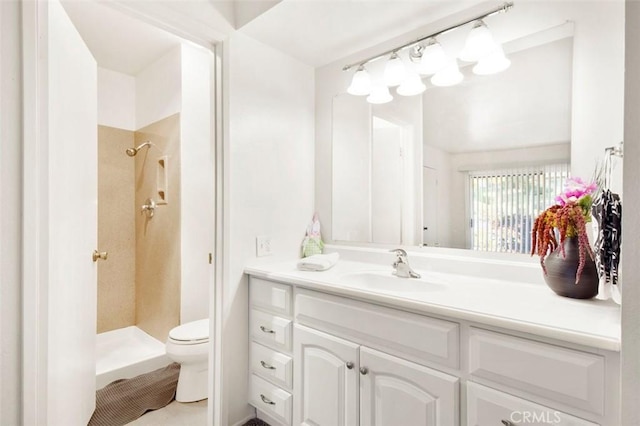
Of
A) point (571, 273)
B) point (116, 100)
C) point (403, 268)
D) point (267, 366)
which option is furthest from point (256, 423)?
point (116, 100)

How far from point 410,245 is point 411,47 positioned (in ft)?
3.42

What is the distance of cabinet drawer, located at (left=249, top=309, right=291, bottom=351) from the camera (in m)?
1.55

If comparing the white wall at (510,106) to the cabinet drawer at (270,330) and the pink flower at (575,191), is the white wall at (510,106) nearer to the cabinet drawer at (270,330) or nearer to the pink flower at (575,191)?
the pink flower at (575,191)

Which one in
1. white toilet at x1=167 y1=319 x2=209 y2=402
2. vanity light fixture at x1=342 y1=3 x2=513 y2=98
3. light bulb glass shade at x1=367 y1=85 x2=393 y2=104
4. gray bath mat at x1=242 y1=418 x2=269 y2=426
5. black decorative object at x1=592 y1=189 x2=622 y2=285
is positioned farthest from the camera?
white toilet at x1=167 y1=319 x2=209 y2=402

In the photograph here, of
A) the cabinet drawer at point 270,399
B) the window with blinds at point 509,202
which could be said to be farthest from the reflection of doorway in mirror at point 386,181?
the cabinet drawer at point 270,399

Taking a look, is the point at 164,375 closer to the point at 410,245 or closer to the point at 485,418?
the point at 410,245

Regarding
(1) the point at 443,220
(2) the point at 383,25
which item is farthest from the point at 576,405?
(2) the point at 383,25

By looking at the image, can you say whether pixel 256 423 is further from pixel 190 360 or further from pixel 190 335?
pixel 190 335

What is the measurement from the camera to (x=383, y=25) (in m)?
1.67

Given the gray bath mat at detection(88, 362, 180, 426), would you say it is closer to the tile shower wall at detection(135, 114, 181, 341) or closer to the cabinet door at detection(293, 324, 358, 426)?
the tile shower wall at detection(135, 114, 181, 341)

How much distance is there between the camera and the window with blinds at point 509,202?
134 centimetres

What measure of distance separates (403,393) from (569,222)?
2.65 feet

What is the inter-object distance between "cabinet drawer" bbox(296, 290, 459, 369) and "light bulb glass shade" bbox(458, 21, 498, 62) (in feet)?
3.82

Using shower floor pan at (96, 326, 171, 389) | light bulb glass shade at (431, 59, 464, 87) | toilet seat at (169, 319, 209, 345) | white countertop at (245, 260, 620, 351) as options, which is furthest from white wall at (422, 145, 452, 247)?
shower floor pan at (96, 326, 171, 389)
